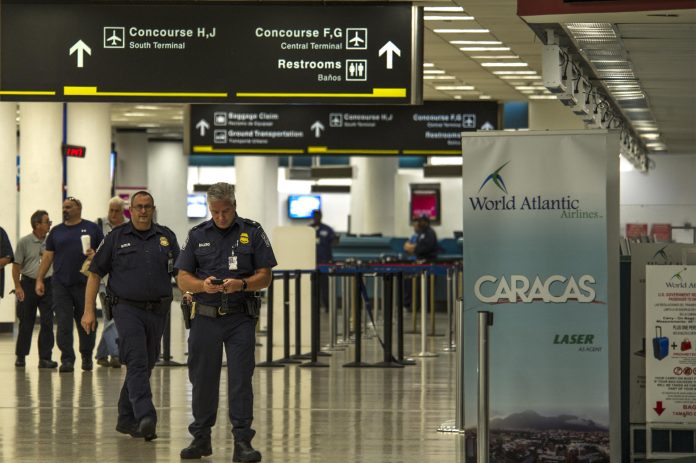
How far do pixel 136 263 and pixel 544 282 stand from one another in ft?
10.3

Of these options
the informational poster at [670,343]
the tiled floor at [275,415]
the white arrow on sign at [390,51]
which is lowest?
the tiled floor at [275,415]

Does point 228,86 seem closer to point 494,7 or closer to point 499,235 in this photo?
point 494,7

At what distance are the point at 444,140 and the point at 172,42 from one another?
9.13 meters

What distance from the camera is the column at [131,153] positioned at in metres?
32.8

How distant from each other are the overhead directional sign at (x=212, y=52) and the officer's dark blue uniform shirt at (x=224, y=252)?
3.04 metres

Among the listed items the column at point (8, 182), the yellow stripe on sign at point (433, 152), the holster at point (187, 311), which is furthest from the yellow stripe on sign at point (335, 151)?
the holster at point (187, 311)

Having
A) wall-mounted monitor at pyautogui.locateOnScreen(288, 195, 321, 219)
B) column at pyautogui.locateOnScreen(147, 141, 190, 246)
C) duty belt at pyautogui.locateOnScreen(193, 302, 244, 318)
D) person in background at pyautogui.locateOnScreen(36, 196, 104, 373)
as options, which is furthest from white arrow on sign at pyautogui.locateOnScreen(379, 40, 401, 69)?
wall-mounted monitor at pyautogui.locateOnScreen(288, 195, 321, 219)

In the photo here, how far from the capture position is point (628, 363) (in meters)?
8.06

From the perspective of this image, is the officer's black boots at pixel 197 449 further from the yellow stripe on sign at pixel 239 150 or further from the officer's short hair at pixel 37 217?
the yellow stripe on sign at pixel 239 150

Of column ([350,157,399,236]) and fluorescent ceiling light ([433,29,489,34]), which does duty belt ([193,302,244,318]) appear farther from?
column ([350,157,399,236])

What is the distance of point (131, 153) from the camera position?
32750mm

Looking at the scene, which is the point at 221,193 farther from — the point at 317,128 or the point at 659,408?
the point at 317,128

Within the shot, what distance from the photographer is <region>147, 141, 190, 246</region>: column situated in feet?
114

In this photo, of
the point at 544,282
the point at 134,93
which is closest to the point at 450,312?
the point at 134,93
